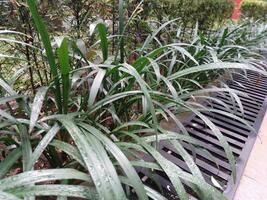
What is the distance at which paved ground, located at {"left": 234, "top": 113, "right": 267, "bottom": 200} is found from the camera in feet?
4.87

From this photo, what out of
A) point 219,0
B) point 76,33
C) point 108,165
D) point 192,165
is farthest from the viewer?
point 219,0

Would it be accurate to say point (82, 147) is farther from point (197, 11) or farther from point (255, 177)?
point (197, 11)

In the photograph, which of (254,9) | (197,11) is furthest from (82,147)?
(254,9)

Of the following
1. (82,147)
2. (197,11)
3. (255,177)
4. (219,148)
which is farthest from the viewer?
(197,11)

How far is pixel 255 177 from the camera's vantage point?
5.37 feet

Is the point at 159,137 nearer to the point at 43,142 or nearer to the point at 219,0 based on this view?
the point at 43,142

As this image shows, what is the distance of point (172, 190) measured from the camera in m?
1.35

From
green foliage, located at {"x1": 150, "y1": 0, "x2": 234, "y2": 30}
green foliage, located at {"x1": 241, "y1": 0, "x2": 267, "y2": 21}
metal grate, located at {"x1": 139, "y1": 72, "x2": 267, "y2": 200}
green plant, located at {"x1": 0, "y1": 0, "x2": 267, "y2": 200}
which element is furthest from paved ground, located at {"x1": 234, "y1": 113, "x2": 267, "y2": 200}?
green foliage, located at {"x1": 241, "y1": 0, "x2": 267, "y2": 21}

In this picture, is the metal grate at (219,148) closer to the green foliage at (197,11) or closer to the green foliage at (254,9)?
the green foliage at (197,11)

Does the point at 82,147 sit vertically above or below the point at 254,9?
below

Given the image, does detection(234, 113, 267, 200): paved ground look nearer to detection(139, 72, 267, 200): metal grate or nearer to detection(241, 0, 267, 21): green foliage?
detection(139, 72, 267, 200): metal grate

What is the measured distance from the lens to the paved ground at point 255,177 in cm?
148

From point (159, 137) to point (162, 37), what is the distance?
187 centimetres

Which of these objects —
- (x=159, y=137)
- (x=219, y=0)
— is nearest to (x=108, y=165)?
(x=159, y=137)
